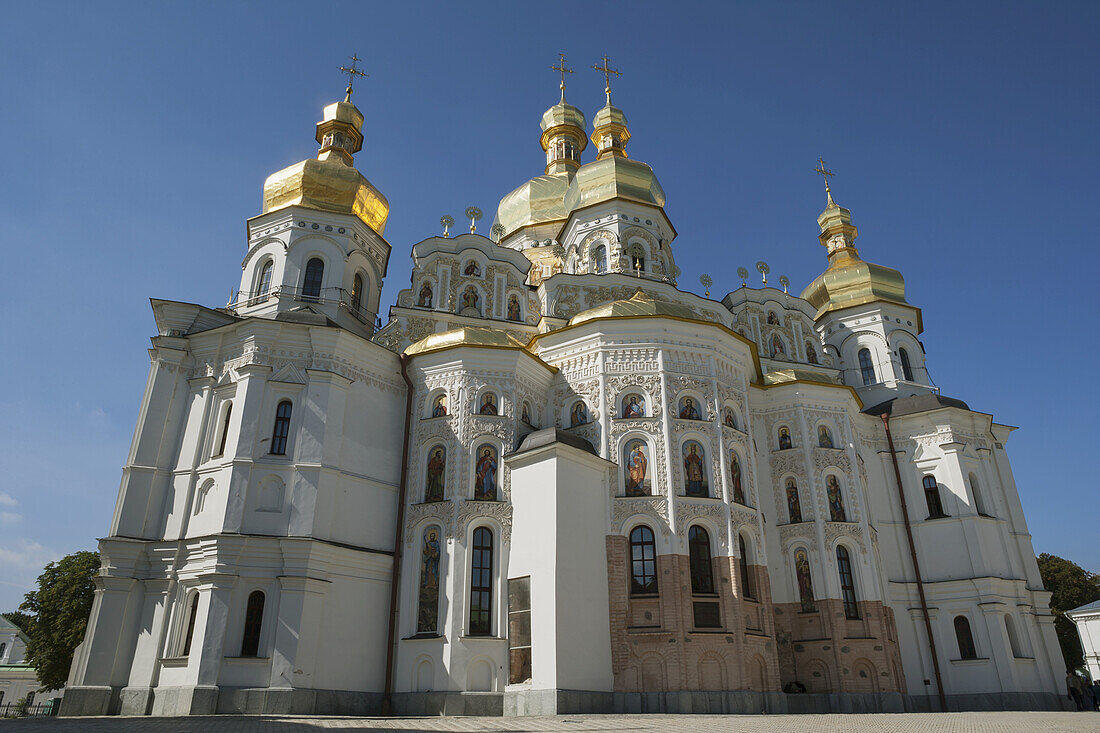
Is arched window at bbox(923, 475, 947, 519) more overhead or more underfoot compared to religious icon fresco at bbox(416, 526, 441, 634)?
more overhead

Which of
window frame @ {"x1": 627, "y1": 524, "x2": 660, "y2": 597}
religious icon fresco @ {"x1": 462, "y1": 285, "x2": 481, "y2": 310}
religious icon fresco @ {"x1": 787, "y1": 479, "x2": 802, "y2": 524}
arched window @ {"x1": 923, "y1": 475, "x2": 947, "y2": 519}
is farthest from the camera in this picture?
religious icon fresco @ {"x1": 462, "y1": 285, "x2": 481, "y2": 310}

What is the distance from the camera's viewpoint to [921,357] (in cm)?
2836

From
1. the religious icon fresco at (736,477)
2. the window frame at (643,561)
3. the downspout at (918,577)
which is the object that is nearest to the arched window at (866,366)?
the downspout at (918,577)

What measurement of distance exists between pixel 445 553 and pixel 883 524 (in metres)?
13.6

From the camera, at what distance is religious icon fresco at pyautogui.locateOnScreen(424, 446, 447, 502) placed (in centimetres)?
1705

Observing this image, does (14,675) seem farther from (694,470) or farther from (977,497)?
(977,497)

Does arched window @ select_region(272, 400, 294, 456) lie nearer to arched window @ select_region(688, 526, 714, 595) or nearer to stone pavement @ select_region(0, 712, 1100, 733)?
stone pavement @ select_region(0, 712, 1100, 733)

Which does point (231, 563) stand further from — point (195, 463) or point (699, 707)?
point (699, 707)

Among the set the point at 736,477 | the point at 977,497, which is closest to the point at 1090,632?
the point at 977,497

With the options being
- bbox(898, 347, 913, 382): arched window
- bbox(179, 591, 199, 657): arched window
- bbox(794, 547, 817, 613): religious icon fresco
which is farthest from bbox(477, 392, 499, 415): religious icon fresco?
bbox(898, 347, 913, 382): arched window

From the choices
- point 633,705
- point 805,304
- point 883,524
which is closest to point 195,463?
point 633,705

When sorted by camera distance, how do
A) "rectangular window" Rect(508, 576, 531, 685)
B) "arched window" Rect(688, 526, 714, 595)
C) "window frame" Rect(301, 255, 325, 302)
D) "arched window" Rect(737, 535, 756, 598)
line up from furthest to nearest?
"window frame" Rect(301, 255, 325, 302) < "arched window" Rect(737, 535, 756, 598) < "arched window" Rect(688, 526, 714, 595) < "rectangular window" Rect(508, 576, 531, 685)

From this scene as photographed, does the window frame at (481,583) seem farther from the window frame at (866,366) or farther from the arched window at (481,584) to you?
the window frame at (866,366)

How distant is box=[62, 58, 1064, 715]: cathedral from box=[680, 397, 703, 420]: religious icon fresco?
0.14 meters
